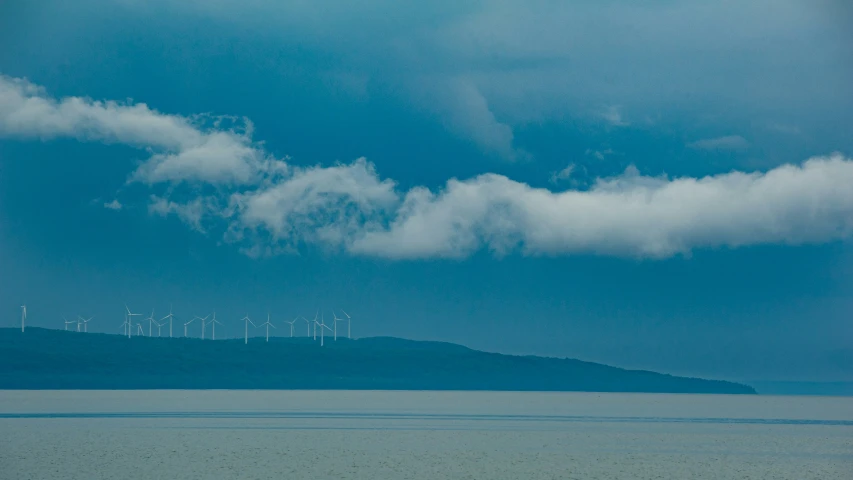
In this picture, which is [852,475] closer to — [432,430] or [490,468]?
[490,468]

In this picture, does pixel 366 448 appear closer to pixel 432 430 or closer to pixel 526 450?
pixel 526 450

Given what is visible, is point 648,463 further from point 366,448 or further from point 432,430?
Answer: point 432,430

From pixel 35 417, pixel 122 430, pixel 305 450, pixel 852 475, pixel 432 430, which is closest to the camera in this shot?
pixel 852 475

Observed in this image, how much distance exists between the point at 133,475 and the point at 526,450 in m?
35.9

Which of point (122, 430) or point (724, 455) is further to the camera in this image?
point (122, 430)

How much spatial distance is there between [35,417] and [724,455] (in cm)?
8829

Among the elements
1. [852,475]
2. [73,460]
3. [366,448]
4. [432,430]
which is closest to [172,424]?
[432,430]

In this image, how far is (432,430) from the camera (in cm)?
12088

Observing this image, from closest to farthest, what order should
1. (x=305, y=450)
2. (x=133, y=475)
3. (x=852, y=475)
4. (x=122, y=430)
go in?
1. (x=133, y=475)
2. (x=852, y=475)
3. (x=305, y=450)
4. (x=122, y=430)

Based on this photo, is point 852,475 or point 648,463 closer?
point 852,475

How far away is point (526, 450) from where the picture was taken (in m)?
89.6

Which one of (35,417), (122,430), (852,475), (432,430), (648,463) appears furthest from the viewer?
(35,417)

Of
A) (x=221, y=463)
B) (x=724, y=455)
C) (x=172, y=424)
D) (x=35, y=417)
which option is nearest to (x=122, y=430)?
(x=172, y=424)

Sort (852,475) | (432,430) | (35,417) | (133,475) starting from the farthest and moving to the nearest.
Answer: (35,417) < (432,430) < (852,475) < (133,475)
